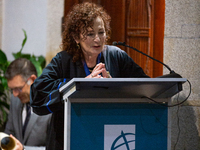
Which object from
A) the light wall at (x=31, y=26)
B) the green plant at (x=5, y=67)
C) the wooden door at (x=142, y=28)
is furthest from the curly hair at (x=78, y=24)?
the green plant at (x=5, y=67)

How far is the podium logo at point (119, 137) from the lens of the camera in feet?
4.46

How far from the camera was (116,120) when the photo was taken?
4.51ft

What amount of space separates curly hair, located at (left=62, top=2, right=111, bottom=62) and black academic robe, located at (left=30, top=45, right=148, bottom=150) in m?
0.06

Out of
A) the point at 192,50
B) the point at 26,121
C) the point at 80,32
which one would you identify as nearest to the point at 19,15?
the point at 26,121

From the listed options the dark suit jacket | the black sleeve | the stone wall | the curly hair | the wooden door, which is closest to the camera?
the black sleeve

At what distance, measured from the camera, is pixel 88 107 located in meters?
1.37

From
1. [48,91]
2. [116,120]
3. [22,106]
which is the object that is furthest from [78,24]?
[22,106]

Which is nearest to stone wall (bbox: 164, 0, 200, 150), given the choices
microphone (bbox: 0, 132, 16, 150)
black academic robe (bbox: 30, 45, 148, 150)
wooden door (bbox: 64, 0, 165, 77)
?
wooden door (bbox: 64, 0, 165, 77)

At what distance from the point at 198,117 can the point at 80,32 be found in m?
1.18

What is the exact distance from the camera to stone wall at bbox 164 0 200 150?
7.29 ft

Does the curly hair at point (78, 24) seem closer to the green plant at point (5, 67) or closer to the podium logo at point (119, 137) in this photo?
the podium logo at point (119, 137)

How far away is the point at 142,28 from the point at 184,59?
1.52 ft

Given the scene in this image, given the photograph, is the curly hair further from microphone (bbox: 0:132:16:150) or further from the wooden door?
microphone (bbox: 0:132:16:150)

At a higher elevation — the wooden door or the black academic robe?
the wooden door
